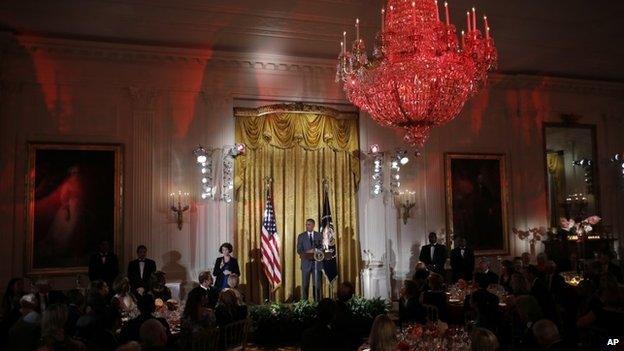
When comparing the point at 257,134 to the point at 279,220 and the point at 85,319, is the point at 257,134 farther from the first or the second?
the point at 85,319

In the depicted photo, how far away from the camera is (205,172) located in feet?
37.5

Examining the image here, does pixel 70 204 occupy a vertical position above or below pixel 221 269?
Answer: above

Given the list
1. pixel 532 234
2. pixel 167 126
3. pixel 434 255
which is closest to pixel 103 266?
pixel 167 126

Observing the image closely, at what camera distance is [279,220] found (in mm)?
12367

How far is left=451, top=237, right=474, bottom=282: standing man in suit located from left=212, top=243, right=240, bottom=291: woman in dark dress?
4822mm

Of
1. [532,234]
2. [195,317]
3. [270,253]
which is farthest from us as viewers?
[532,234]

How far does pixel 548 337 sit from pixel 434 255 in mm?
7898

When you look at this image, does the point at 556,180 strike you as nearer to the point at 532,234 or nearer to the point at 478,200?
the point at 532,234

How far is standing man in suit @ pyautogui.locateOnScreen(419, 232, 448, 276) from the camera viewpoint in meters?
12.0

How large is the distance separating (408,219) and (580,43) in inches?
215

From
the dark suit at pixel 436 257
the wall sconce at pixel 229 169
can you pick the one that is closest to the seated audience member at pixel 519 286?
the dark suit at pixel 436 257

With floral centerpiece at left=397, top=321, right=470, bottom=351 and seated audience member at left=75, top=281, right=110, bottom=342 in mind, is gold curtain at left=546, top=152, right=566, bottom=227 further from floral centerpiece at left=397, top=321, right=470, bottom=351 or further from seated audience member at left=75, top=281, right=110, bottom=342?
seated audience member at left=75, top=281, right=110, bottom=342

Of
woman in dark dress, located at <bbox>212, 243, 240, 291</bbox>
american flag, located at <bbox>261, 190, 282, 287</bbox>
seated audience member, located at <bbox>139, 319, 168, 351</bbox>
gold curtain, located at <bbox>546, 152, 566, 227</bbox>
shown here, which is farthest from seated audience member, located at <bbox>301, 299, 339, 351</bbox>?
gold curtain, located at <bbox>546, 152, 566, 227</bbox>

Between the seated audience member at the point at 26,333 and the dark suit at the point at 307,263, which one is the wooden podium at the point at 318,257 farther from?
the seated audience member at the point at 26,333
